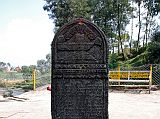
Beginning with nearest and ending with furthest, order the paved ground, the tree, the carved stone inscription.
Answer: the carved stone inscription < the paved ground < the tree

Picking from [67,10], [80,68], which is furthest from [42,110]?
[67,10]

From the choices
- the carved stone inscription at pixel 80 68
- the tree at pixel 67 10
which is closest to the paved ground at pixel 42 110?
the carved stone inscription at pixel 80 68

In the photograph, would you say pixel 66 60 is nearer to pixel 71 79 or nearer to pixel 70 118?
pixel 71 79

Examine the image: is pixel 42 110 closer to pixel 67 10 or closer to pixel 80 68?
pixel 80 68

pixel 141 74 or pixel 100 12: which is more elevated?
pixel 100 12

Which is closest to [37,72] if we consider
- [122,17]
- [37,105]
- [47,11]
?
[37,105]

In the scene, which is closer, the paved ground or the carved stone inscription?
the carved stone inscription

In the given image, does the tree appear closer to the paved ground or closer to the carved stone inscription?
the paved ground

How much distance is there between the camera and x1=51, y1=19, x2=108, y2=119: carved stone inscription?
5.89m

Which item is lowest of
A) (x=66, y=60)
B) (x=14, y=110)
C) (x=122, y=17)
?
(x=14, y=110)

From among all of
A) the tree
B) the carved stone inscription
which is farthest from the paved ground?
the tree

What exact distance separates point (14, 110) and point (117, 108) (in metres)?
3.58

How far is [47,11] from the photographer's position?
39250mm

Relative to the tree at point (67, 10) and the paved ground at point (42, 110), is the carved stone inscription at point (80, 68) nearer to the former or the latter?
the paved ground at point (42, 110)
